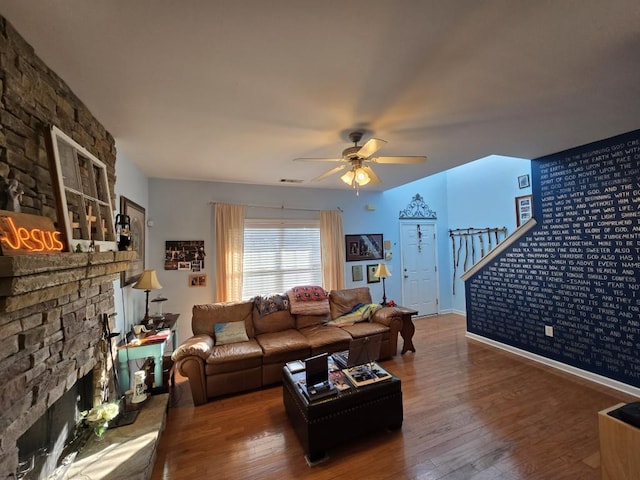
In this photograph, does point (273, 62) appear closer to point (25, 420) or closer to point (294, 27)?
point (294, 27)

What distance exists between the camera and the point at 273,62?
156 cm

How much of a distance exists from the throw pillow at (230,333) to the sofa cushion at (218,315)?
75 millimetres

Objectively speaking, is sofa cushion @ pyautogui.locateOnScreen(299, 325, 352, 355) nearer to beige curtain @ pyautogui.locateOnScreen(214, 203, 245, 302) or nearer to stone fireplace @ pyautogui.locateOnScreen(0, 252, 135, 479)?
beige curtain @ pyautogui.locateOnScreen(214, 203, 245, 302)

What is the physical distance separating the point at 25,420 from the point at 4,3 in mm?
1785

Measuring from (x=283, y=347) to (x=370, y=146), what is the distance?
2395 millimetres

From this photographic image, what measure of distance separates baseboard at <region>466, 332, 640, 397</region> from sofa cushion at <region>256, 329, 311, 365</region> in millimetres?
2811

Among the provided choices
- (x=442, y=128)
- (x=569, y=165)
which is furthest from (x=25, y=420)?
(x=569, y=165)

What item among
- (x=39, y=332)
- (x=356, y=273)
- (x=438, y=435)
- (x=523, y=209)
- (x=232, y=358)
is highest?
(x=523, y=209)

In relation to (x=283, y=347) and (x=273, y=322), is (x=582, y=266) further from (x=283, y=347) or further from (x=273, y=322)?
(x=273, y=322)

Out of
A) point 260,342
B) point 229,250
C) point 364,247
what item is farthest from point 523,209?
point 229,250

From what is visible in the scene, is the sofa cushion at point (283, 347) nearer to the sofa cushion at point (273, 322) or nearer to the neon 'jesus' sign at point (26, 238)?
the sofa cushion at point (273, 322)

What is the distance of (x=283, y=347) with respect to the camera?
324 centimetres

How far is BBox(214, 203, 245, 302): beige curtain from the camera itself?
4207mm

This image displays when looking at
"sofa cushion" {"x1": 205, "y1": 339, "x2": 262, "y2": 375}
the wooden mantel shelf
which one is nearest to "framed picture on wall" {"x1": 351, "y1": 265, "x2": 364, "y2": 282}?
"sofa cushion" {"x1": 205, "y1": 339, "x2": 262, "y2": 375}
